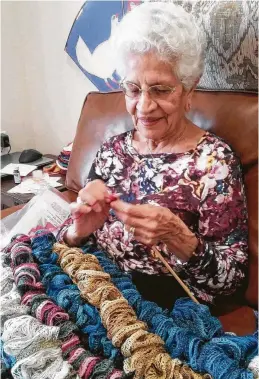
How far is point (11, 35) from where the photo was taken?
2.26m

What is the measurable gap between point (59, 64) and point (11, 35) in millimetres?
363

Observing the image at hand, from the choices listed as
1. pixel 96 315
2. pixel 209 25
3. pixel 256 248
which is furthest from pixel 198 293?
pixel 209 25

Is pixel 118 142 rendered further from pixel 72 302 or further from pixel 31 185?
pixel 31 185

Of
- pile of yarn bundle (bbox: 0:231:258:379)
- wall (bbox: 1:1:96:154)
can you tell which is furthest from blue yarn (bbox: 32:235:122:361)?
wall (bbox: 1:1:96:154)

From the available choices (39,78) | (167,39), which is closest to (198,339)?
(167,39)

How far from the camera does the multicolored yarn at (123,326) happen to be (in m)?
A: 0.73

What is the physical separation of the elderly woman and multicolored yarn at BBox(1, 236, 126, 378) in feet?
0.54

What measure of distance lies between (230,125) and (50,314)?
2.14ft

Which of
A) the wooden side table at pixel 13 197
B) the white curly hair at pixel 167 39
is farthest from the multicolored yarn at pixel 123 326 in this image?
the wooden side table at pixel 13 197

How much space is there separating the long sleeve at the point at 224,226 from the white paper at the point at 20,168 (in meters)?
1.15

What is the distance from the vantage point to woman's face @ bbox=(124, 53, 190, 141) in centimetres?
100

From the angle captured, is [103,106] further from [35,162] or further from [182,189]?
[35,162]

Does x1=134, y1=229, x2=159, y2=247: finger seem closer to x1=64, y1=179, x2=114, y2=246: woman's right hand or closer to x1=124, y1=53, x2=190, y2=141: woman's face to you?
x1=64, y1=179, x2=114, y2=246: woman's right hand

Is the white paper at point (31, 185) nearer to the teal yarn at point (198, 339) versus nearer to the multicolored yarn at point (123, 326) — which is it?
the multicolored yarn at point (123, 326)
